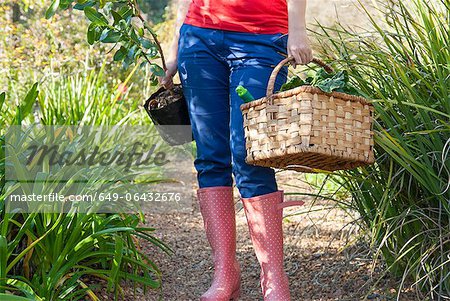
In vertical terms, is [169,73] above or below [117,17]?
below

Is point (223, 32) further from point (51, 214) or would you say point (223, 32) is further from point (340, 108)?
point (51, 214)

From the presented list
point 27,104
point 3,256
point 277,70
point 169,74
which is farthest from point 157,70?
point 3,256

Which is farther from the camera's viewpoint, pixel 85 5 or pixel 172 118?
pixel 172 118

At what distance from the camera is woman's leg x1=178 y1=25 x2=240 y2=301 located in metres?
2.57

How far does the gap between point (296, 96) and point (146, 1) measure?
37.0 ft

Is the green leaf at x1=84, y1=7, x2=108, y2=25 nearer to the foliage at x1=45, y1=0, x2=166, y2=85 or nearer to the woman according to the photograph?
the foliage at x1=45, y1=0, x2=166, y2=85

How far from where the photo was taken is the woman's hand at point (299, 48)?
2.34m

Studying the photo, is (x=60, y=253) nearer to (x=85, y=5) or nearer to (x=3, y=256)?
(x=3, y=256)

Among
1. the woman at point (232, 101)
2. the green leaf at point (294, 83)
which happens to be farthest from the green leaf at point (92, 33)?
the green leaf at point (294, 83)

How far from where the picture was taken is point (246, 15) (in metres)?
2.51

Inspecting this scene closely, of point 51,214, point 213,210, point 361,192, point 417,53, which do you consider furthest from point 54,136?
point 417,53

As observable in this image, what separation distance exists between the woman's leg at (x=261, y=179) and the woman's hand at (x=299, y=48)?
0.14 meters

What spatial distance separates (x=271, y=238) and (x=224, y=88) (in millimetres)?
578

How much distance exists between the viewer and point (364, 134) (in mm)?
2195
